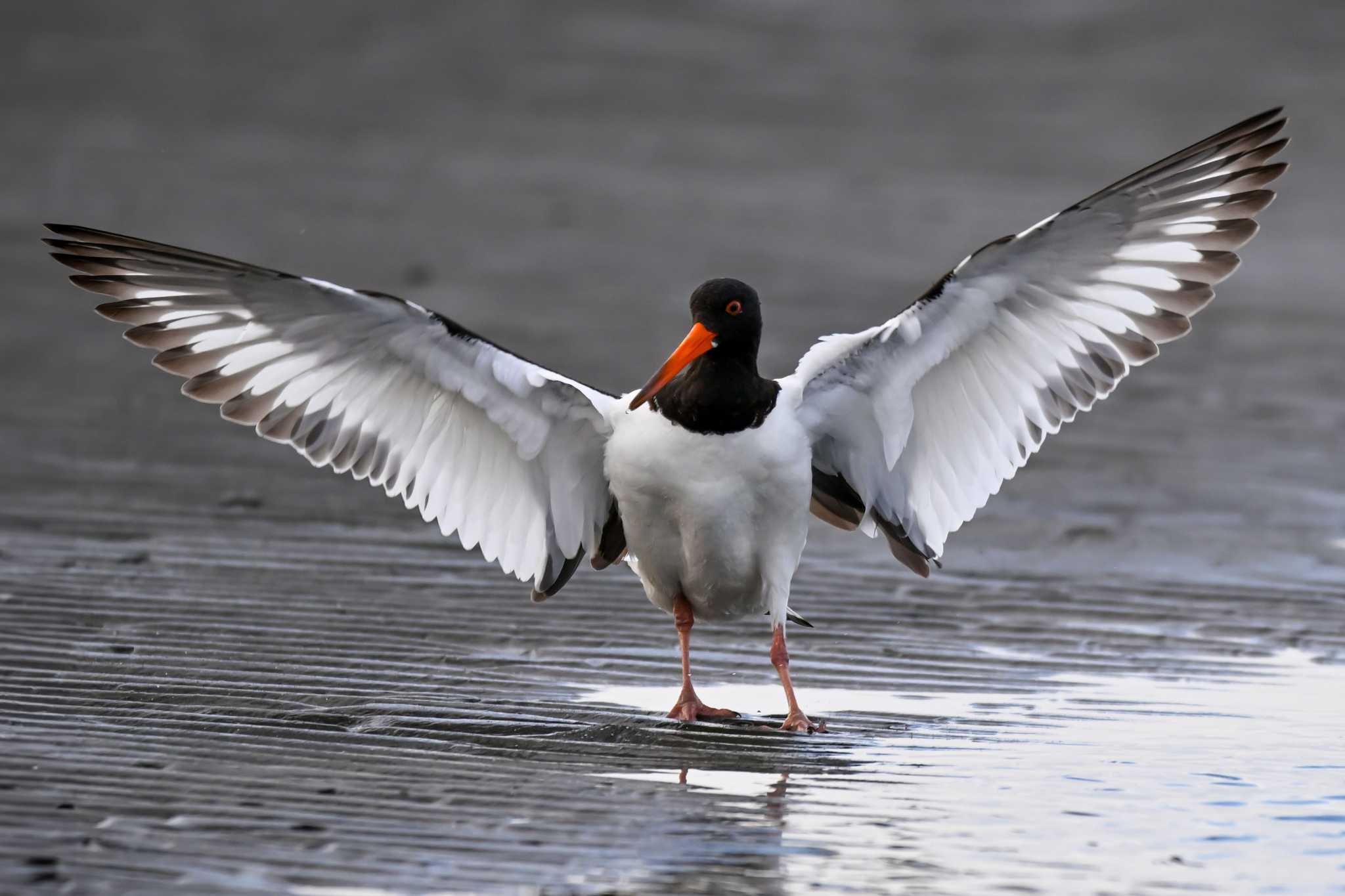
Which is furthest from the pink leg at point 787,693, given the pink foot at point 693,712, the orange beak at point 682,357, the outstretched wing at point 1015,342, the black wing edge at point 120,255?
the black wing edge at point 120,255

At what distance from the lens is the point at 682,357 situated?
716 centimetres

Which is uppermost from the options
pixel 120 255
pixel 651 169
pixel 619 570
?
pixel 651 169

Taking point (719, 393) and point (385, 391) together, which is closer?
point (719, 393)

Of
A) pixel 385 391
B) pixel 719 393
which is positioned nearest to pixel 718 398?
pixel 719 393

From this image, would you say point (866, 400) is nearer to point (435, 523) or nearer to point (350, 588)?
point (350, 588)

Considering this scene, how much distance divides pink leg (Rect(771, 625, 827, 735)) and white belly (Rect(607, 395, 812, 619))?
0.41 ft

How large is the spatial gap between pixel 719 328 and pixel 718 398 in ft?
0.90

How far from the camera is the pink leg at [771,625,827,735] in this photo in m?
6.99

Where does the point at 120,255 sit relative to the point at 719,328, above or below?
above

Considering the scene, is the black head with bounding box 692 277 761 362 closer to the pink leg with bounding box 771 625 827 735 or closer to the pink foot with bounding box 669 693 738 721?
the pink leg with bounding box 771 625 827 735

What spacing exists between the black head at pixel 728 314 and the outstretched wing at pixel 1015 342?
236 millimetres

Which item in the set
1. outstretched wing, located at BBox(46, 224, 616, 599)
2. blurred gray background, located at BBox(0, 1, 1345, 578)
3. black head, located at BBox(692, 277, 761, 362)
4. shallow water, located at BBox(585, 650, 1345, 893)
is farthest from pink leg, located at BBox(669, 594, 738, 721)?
blurred gray background, located at BBox(0, 1, 1345, 578)

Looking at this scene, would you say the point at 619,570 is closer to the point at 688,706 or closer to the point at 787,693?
the point at 688,706

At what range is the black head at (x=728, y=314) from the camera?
7.23 m
